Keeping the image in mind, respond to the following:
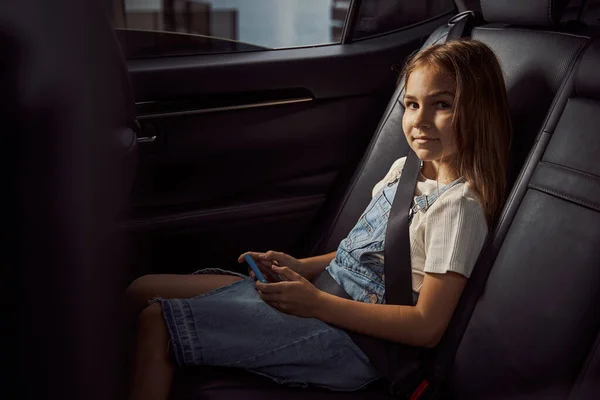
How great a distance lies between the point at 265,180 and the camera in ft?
6.16

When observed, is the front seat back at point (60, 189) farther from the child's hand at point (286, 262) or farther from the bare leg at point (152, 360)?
the child's hand at point (286, 262)

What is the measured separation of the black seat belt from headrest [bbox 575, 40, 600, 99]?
1.07 feet

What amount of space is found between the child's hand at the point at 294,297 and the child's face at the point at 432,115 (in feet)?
1.08

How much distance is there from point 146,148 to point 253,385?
76 cm

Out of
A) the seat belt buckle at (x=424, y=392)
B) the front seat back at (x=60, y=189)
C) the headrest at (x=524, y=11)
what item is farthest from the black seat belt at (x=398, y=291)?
the front seat back at (x=60, y=189)

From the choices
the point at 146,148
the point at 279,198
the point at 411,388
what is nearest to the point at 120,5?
the point at 411,388

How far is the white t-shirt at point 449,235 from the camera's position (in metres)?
1.18

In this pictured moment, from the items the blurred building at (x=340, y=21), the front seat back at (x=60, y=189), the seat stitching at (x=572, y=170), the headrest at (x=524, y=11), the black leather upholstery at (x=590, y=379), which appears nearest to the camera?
the front seat back at (x=60, y=189)

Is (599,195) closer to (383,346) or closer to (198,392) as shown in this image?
(383,346)

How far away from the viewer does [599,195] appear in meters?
1.12

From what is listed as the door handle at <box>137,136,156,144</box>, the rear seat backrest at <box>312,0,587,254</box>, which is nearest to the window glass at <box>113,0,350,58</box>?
the door handle at <box>137,136,156,144</box>

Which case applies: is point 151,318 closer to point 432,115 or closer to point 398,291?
point 398,291

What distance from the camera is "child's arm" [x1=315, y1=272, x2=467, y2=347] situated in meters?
1.19

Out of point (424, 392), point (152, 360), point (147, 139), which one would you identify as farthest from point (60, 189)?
point (147, 139)
